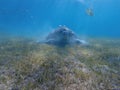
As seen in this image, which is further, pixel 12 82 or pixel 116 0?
pixel 116 0

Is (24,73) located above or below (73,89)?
above

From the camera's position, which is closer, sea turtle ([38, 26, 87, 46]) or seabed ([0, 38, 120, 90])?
seabed ([0, 38, 120, 90])

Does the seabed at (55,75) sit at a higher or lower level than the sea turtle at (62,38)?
lower

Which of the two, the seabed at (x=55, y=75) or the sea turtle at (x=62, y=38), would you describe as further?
the sea turtle at (x=62, y=38)

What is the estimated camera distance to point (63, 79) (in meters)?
7.48

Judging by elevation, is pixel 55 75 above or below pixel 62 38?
below

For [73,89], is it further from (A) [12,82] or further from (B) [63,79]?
(A) [12,82]

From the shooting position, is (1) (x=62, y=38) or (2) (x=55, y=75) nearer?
(2) (x=55, y=75)

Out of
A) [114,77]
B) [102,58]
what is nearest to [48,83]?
[114,77]

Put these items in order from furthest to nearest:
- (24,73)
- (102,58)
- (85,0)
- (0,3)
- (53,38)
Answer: (85,0) → (0,3) → (53,38) → (102,58) → (24,73)

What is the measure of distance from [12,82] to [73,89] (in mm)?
2376

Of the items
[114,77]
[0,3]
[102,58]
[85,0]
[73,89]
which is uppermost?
[85,0]

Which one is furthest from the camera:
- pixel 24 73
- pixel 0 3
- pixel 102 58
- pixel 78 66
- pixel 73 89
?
pixel 0 3

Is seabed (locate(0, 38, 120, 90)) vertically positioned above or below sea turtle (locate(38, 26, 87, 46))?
below
